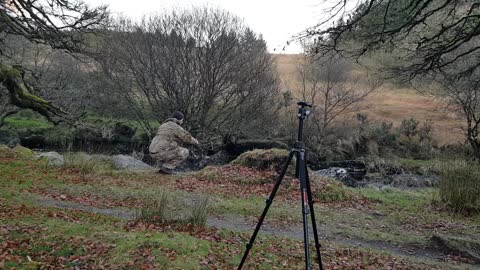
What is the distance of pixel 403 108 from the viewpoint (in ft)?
141

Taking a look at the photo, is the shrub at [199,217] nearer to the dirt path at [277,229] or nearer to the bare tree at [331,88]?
the dirt path at [277,229]

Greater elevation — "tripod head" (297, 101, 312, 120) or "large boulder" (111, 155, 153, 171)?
"tripod head" (297, 101, 312, 120)

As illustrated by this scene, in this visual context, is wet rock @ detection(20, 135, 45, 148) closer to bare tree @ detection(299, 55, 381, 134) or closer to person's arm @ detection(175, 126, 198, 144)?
bare tree @ detection(299, 55, 381, 134)

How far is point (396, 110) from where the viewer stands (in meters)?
41.8

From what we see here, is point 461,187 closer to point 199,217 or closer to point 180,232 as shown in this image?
point 199,217

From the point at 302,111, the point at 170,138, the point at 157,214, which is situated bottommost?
the point at 157,214

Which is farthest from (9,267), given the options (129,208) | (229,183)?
(229,183)

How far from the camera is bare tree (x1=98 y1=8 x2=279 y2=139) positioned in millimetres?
24719

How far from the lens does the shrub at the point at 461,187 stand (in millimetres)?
11625

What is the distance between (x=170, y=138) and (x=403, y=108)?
109 ft

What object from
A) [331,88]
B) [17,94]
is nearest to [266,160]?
[17,94]

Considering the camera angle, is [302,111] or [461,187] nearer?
[302,111]

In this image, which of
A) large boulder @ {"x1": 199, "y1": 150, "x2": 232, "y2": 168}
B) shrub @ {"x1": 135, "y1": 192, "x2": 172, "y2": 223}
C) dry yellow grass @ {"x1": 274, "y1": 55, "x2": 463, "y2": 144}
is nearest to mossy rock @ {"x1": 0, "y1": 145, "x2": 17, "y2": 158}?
large boulder @ {"x1": 199, "y1": 150, "x2": 232, "y2": 168}

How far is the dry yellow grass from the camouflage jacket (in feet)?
49.7
